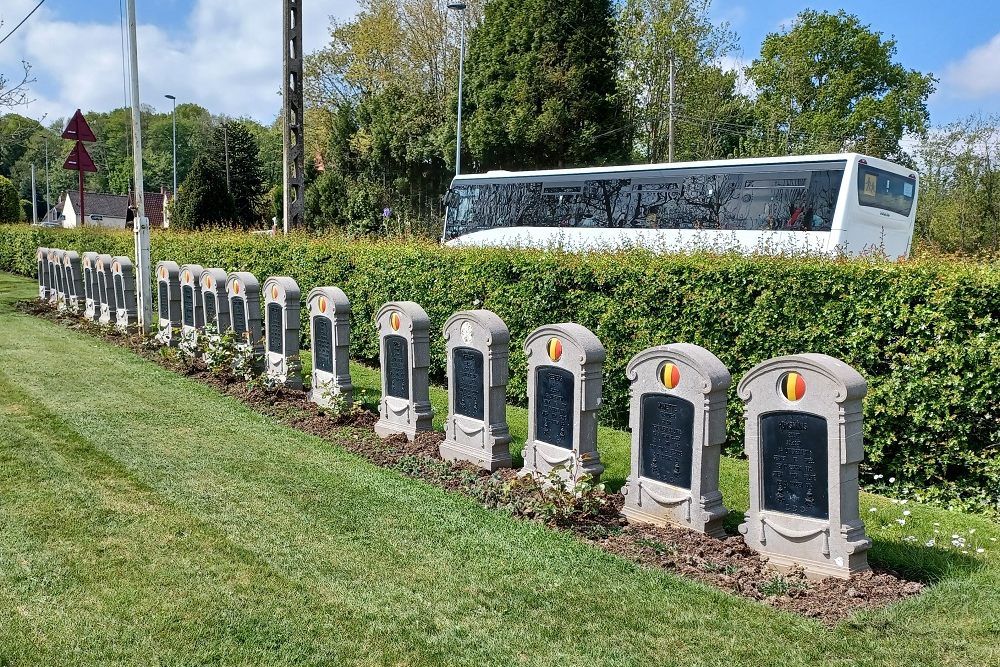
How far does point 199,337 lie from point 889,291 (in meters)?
9.09

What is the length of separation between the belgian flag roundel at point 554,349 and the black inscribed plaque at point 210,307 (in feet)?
23.0

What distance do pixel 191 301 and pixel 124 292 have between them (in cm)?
328

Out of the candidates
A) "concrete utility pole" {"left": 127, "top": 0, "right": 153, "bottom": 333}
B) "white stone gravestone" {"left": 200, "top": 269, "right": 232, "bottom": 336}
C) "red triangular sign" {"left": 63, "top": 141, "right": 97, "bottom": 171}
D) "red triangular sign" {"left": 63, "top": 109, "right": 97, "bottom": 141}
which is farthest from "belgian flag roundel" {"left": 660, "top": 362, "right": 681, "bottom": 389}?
"red triangular sign" {"left": 63, "top": 141, "right": 97, "bottom": 171}

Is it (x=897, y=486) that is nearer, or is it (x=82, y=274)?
(x=897, y=486)

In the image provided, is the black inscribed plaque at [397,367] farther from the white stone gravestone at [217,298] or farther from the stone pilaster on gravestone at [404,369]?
the white stone gravestone at [217,298]

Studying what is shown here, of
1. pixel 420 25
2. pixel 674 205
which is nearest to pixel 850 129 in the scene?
pixel 420 25

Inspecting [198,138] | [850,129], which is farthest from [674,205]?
[198,138]

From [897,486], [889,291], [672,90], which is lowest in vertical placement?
[897,486]

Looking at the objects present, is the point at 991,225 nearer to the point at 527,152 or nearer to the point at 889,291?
the point at 527,152

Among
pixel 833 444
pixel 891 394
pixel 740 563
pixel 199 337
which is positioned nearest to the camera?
pixel 833 444

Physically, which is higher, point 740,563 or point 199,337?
point 199,337

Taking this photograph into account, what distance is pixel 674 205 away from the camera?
17.0 metres

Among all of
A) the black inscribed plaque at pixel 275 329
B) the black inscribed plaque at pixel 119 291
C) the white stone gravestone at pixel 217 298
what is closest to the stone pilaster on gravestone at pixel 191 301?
the white stone gravestone at pixel 217 298

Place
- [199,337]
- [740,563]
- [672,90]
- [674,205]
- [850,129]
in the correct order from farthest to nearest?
[850,129], [672,90], [674,205], [199,337], [740,563]
